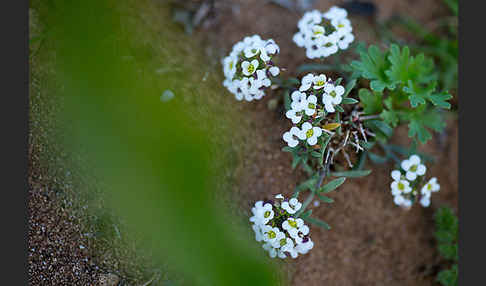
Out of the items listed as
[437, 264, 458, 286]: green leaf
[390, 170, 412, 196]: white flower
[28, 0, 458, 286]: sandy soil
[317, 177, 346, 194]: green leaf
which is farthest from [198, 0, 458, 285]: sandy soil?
[390, 170, 412, 196]: white flower

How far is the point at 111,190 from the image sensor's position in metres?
1.62

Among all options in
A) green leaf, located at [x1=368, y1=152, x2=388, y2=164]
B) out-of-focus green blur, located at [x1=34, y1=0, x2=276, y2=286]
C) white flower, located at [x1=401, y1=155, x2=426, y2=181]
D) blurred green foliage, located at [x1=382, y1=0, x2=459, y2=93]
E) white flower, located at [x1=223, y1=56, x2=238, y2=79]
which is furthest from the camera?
blurred green foliage, located at [x1=382, y1=0, x2=459, y2=93]

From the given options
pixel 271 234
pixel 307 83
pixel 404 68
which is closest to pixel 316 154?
pixel 307 83

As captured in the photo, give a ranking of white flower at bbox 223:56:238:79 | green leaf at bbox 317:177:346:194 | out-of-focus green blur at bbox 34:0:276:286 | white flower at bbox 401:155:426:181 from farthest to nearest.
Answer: white flower at bbox 401:155:426:181 → white flower at bbox 223:56:238:79 → green leaf at bbox 317:177:346:194 → out-of-focus green blur at bbox 34:0:276:286

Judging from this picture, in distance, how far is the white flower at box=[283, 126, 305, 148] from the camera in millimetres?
2438

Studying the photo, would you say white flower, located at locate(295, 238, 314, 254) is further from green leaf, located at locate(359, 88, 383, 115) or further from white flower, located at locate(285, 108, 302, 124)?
green leaf, located at locate(359, 88, 383, 115)

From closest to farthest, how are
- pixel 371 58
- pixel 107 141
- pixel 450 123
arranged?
pixel 107 141 → pixel 371 58 → pixel 450 123

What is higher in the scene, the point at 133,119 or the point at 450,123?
the point at 133,119

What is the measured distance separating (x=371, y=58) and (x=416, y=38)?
113cm

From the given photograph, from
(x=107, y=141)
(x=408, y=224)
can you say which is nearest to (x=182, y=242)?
(x=107, y=141)

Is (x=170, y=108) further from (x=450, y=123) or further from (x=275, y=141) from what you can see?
(x=450, y=123)

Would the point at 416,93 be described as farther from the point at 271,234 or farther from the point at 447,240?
the point at 271,234

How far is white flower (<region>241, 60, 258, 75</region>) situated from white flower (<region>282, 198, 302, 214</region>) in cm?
70

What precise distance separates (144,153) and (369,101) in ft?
5.68
